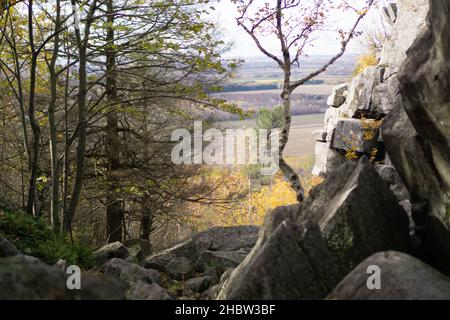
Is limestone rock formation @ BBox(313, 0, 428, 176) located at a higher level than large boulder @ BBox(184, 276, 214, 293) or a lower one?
higher

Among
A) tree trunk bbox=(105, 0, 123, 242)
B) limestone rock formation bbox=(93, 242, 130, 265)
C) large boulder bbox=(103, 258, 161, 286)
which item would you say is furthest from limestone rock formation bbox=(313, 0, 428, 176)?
large boulder bbox=(103, 258, 161, 286)

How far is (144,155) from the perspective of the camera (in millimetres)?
17500

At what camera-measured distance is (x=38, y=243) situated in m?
10.3

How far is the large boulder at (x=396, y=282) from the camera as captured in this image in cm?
583

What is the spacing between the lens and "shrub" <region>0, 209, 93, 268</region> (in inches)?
384

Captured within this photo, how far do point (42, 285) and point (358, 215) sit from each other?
5045 millimetres

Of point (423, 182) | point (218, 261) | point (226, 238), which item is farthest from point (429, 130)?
point (226, 238)

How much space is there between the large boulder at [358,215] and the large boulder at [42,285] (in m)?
3.88

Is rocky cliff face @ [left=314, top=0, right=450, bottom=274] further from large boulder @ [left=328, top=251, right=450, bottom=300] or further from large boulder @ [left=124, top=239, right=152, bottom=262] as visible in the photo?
large boulder @ [left=124, top=239, right=152, bottom=262]

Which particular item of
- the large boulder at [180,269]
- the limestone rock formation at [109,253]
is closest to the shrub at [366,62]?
the limestone rock formation at [109,253]

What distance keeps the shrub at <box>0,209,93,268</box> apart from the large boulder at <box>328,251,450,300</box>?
5.96 m

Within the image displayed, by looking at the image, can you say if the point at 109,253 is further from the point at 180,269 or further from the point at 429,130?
the point at 429,130

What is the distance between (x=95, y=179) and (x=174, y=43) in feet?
21.1
